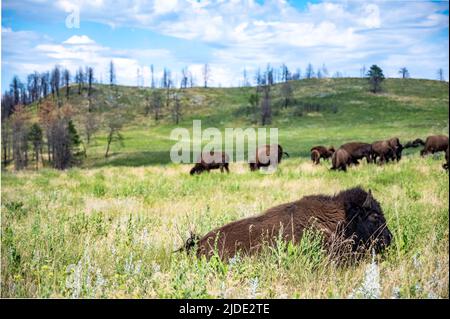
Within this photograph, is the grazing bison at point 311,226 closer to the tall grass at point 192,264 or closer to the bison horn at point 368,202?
the bison horn at point 368,202

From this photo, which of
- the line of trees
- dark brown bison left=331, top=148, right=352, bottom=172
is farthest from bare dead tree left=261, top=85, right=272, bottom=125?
dark brown bison left=331, top=148, right=352, bottom=172

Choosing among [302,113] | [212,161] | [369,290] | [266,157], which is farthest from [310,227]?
[302,113]

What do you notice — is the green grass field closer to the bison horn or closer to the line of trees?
the bison horn

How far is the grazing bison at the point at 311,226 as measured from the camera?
178 inches

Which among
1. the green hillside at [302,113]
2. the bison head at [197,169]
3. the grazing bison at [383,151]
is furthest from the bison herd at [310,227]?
the green hillside at [302,113]

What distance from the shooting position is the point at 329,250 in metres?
4.47

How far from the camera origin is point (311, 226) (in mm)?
4543

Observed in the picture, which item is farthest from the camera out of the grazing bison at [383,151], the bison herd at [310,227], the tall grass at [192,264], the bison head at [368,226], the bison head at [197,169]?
the grazing bison at [383,151]

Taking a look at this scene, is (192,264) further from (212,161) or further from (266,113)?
(266,113)

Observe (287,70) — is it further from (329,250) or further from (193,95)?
(329,250)

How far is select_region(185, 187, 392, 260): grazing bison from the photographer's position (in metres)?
4.52

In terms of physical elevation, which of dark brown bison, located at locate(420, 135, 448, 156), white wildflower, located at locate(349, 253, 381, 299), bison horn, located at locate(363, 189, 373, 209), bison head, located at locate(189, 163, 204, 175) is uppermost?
dark brown bison, located at locate(420, 135, 448, 156)
